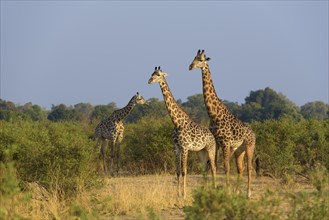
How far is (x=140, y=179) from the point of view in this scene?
1472cm

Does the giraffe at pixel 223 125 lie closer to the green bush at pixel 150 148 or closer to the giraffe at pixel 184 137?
the giraffe at pixel 184 137

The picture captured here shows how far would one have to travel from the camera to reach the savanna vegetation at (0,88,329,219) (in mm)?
7305

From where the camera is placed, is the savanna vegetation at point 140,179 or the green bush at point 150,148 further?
the green bush at point 150,148

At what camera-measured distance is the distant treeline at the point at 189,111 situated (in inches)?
1558

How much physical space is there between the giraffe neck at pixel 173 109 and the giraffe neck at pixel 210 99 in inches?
22.0

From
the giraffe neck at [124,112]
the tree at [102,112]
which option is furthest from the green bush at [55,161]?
the tree at [102,112]

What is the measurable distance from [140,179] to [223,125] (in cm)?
379

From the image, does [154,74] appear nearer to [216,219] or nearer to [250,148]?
[250,148]

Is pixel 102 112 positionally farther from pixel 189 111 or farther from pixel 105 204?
pixel 105 204

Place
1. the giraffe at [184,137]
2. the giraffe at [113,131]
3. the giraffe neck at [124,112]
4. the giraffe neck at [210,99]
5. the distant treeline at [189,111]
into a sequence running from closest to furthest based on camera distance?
the giraffe at [184,137]
the giraffe neck at [210,99]
the giraffe at [113,131]
the giraffe neck at [124,112]
the distant treeline at [189,111]

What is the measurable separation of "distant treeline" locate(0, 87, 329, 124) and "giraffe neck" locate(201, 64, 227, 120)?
1602 centimetres

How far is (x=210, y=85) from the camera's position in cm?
1172

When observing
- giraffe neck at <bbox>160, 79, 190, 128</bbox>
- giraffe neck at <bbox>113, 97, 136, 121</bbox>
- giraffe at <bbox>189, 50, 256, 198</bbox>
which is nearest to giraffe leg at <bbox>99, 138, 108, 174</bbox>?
giraffe neck at <bbox>113, 97, 136, 121</bbox>

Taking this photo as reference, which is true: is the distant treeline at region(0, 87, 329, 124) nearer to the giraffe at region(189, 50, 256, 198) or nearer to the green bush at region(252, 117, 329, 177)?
the green bush at region(252, 117, 329, 177)
